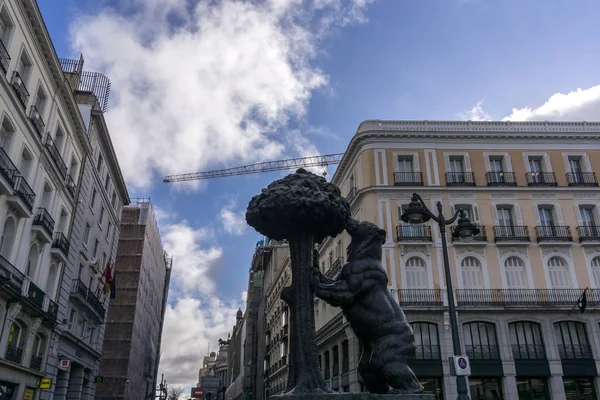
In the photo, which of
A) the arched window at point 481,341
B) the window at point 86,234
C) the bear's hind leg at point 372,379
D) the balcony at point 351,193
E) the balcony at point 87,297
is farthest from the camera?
the balcony at point 351,193

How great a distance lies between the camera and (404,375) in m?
5.44

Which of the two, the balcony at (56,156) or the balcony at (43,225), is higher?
the balcony at (56,156)

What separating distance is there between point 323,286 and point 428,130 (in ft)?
90.7

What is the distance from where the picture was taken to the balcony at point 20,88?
59.1 feet

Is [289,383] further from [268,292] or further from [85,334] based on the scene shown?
[268,292]

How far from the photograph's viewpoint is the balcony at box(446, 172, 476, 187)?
101 feet

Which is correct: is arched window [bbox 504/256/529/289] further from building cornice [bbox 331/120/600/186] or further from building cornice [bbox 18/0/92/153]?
building cornice [bbox 18/0/92/153]

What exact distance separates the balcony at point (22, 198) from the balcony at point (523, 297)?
21.3 meters

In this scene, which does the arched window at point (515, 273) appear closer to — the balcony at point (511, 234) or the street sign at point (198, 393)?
the balcony at point (511, 234)

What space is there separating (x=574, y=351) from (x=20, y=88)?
95.4 ft

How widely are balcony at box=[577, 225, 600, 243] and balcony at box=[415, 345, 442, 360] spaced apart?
429 inches

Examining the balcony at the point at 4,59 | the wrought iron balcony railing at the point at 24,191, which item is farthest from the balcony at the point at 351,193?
the balcony at the point at 4,59

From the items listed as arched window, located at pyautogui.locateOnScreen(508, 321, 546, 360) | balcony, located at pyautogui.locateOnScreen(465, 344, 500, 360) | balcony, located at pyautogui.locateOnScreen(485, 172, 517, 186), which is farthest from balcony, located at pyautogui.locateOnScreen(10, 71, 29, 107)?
arched window, located at pyautogui.locateOnScreen(508, 321, 546, 360)

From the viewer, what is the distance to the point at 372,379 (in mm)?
5812
